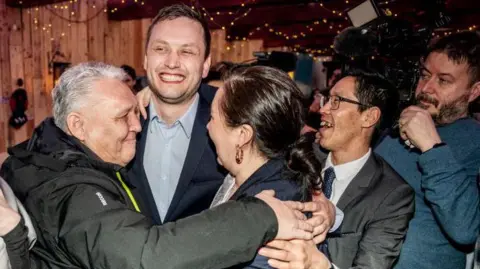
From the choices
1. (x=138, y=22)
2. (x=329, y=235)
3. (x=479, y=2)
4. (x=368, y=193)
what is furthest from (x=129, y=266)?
(x=138, y=22)

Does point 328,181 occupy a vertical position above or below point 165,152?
below

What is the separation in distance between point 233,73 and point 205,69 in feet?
2.29

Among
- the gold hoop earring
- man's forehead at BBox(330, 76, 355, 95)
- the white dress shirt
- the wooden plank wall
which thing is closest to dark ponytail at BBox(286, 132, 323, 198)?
the gold hoop earring

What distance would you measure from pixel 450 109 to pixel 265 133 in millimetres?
1122

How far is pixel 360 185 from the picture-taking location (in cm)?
168

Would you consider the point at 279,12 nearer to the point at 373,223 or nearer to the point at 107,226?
the point at 373,223

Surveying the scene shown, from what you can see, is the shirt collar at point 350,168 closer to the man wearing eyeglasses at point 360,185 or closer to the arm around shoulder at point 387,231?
the man wearing eyeglasses at point 360,185

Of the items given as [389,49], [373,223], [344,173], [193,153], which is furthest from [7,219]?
[389,49]

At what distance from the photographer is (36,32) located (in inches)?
231

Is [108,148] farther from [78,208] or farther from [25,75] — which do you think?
[25,75]

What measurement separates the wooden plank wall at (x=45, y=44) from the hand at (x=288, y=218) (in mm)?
5431

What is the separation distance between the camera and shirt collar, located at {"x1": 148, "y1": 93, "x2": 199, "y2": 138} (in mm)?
1942

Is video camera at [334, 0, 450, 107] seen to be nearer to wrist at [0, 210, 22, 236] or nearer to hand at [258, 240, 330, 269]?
hand at [258, 240, 330, 269]

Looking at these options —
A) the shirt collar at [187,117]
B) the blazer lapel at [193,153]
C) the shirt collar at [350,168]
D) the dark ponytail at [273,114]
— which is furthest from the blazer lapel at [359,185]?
the shirt collar at [187,117]
